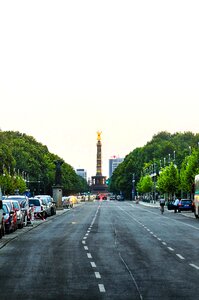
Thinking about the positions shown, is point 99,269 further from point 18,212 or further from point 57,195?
point 57,195

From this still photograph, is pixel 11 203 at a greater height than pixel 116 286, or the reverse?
pixel 11 203

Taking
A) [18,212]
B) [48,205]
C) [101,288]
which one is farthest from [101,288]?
[48,205]

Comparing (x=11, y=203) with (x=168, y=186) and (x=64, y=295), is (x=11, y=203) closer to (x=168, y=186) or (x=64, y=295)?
(x=64, y=295)

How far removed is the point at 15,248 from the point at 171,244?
21.3ft

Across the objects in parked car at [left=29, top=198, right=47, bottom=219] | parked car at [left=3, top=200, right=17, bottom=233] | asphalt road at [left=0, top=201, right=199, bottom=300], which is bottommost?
asphalt road at [left=0, top=201, right=199, bottom=300]

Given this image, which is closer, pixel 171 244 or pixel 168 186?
pixel 171 244

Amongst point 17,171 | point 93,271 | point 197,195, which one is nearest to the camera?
point 93,271

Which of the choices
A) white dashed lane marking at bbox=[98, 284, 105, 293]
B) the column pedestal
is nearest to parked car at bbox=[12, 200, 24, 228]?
white dashed lane marking at bbox=[98, 284, 105, 293]

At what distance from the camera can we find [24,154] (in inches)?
7564

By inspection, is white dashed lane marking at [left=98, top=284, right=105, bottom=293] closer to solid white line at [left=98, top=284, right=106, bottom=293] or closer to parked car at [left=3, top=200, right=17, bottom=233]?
solid white line at [left=98, top=284, right=106, bottom=293]

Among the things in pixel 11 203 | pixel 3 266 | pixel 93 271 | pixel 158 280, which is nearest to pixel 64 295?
pixel 158 280

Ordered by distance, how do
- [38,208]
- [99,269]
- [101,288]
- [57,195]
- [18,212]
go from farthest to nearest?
1. [57,195]
2. [38,208]
3. [18,212]
4. [99,269]
5. [101,288]

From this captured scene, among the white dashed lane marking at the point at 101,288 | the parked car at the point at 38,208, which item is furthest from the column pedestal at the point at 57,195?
Result: the white dashed lane marking at the point at 101,288

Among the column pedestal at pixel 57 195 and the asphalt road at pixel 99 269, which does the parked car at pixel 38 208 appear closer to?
the asphalt road at pixel 99 269
